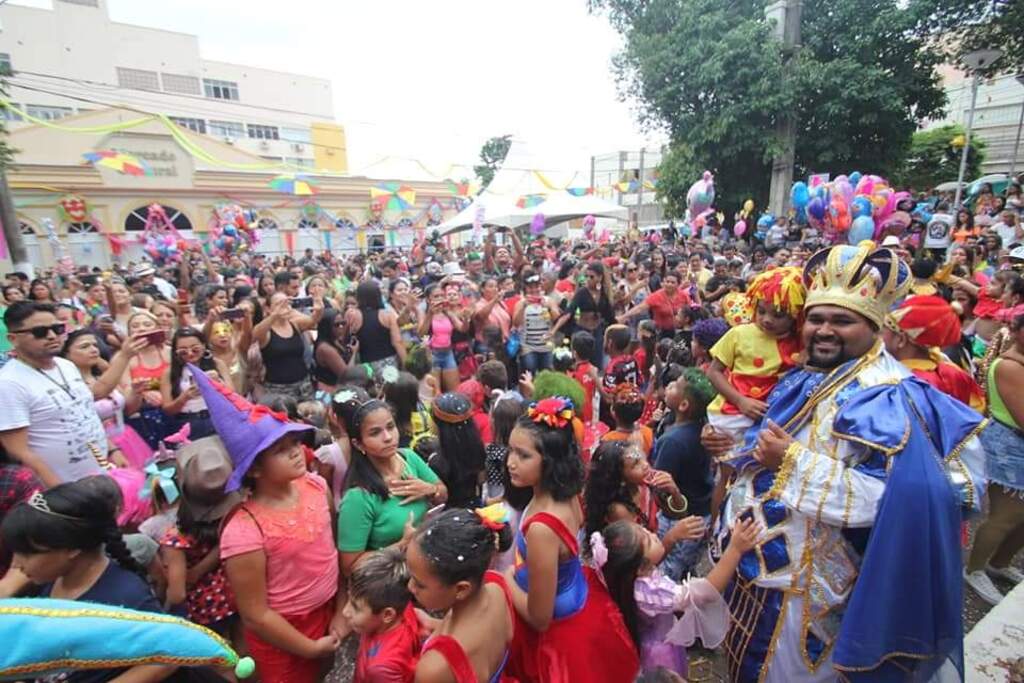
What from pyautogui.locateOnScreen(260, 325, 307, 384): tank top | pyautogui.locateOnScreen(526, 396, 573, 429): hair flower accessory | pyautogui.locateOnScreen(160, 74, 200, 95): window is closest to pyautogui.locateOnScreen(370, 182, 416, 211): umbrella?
pyautogui.locateOnScreen(260, 325, 307, 384): tank top

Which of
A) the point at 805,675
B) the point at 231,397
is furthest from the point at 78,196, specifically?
the point at 805,675

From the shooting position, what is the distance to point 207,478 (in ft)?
6.89

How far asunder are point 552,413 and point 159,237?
27.0 meters

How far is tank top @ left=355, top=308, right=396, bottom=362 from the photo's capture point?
5508mm

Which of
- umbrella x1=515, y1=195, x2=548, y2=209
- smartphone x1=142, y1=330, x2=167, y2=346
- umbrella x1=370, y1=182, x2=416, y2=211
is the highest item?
umbrella x1=370, y1=182, x2=416, y2=211

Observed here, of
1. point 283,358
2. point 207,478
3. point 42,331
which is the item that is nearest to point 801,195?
point 283,358

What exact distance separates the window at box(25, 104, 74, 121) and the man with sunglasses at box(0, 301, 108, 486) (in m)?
43.6

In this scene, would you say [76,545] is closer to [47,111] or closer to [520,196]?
[520,196]

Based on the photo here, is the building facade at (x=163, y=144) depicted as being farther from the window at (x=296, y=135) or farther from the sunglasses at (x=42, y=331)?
the sunglasses at (x=42, y=331)

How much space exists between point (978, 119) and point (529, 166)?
25.1m

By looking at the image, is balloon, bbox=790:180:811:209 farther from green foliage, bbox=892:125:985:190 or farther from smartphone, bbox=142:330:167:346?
green foliage, bbox=892:125:985:190

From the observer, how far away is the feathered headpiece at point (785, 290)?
2475 millimetres

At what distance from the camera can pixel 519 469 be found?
2.11m

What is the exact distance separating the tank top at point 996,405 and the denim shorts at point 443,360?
14.6ft
